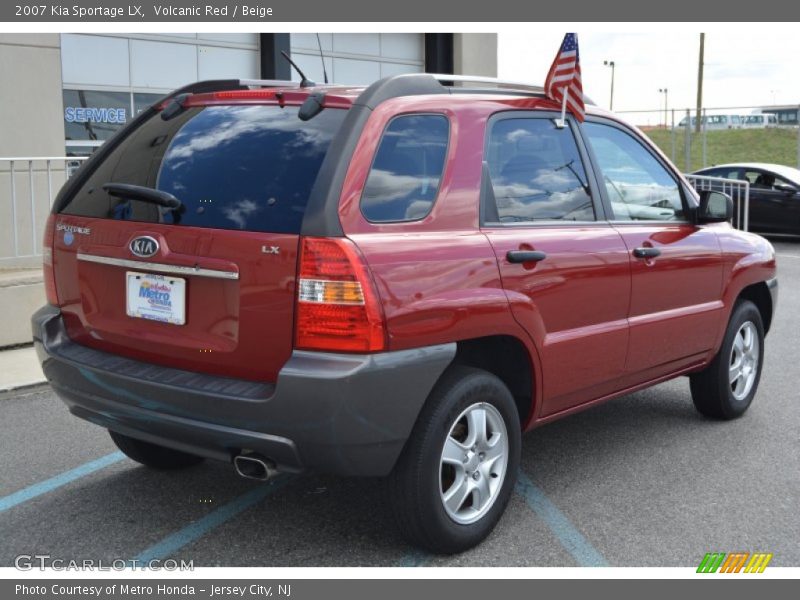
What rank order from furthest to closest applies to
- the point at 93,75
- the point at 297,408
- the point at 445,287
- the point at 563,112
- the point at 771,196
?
the point at 771,196, the point at 93,75, the point at 563,112, the point at 445,287, the point at 297,408

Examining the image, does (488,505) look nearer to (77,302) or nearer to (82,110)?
(77,302)

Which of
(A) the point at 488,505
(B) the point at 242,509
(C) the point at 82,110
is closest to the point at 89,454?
(B) the point at 242,509

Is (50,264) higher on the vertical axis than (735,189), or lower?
higher

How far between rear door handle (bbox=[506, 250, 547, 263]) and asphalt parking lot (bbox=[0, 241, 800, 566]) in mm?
1148

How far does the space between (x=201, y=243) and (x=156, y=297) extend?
31 centimetres

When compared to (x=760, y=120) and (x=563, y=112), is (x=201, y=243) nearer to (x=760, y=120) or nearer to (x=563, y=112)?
(x=563, y=112)

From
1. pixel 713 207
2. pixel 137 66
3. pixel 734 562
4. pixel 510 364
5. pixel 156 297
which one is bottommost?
pixel 734 562

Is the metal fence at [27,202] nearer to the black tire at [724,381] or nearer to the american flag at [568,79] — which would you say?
the american flag at [568,79]

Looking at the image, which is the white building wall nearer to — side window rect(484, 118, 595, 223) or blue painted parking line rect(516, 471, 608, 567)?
side window rect(484, 118, 595, 223)

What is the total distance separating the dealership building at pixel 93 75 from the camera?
813cm

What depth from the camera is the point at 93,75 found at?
1201 cm

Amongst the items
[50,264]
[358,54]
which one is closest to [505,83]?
[50,264]

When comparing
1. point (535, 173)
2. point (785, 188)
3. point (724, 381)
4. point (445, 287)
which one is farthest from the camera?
point (785, 188)

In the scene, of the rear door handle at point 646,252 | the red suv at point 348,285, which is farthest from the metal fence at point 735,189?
the red suv at point 348,285
